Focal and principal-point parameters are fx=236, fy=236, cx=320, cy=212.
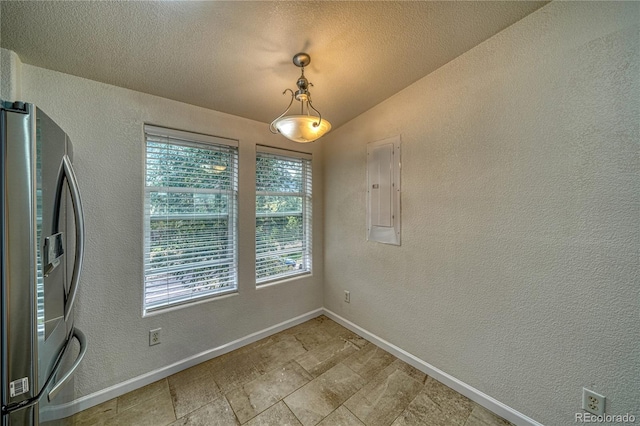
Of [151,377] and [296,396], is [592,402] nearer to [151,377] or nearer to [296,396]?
[296,396]

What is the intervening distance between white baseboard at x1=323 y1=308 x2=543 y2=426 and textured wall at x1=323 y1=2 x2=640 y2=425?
5 cm

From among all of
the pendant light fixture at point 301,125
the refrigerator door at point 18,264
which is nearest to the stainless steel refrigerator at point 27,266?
the refrigerator door at point 18,264

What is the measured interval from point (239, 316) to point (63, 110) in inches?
76.6

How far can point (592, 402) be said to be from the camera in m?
1.21

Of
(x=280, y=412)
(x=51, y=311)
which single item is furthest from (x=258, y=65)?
(x=280, y=412)

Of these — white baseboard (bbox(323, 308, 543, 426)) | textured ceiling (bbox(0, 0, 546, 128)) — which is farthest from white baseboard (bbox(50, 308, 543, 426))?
textured ceiling (bbox(0, 0, 546, 128))

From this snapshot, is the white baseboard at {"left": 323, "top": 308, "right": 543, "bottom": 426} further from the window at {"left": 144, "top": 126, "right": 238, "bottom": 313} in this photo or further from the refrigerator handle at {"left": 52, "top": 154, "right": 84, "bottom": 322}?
the refrigerator handle at {"left": 52, "top": 154, "right": 84, "bottom": 322}

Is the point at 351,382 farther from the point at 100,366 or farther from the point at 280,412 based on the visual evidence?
the point at 100,366

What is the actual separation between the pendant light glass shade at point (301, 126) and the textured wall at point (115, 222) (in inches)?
39.5

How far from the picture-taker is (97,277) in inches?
61.6

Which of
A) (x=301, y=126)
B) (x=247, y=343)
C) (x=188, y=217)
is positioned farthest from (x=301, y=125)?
(x=247, y=343)

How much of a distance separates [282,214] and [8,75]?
1.94 metres

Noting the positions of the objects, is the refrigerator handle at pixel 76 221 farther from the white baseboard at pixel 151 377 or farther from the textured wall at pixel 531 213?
the textured wall at pixel 531 213

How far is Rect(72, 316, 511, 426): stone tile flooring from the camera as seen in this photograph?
1470 mm
